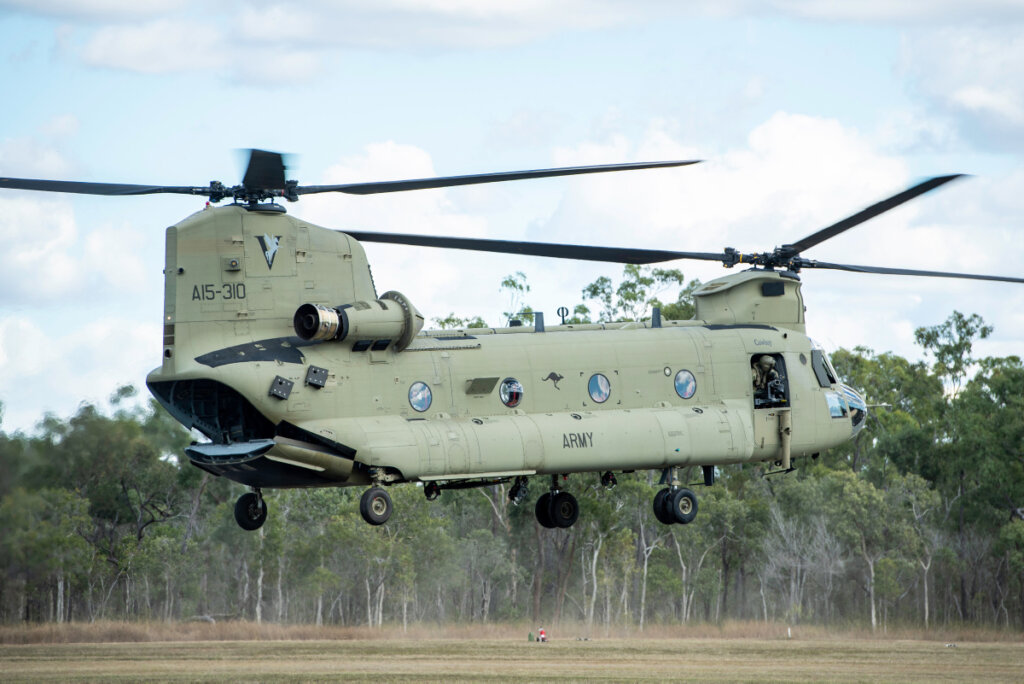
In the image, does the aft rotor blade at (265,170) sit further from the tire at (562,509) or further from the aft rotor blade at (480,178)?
the tire at (562,509)

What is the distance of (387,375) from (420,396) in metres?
0.78

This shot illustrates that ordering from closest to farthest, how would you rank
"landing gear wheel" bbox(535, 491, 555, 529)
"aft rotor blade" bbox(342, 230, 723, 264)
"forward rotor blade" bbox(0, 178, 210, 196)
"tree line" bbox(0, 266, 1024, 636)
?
"forward rotor blade" bbox(0, 178, 210, 196), "aft rotor blade" bbox(342, 230, 723, 264), "landing gear wheel" bbox(535, 491, 555, 529), "tree line" bbox(0, 266, 1024, 636)

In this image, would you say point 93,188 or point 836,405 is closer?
point 93,188

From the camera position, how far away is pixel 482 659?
44875mm

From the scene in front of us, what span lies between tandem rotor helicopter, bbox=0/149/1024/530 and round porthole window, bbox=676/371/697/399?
3 centimetres

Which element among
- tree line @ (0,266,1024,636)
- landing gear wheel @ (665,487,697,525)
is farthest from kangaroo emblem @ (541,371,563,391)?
tree line @ (0,266,1024,636)

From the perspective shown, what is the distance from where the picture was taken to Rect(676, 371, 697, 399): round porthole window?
28.3m

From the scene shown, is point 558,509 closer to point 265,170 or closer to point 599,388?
point 599,388

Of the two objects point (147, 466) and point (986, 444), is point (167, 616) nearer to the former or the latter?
point (147, 466)

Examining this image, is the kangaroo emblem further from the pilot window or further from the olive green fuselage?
the pilot window

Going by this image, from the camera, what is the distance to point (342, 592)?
6366 centimetres

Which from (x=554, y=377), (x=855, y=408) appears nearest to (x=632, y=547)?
(x=855, y=408)

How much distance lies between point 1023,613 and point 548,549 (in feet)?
79.7

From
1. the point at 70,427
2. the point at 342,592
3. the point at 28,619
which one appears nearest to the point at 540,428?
the point at 70,427
